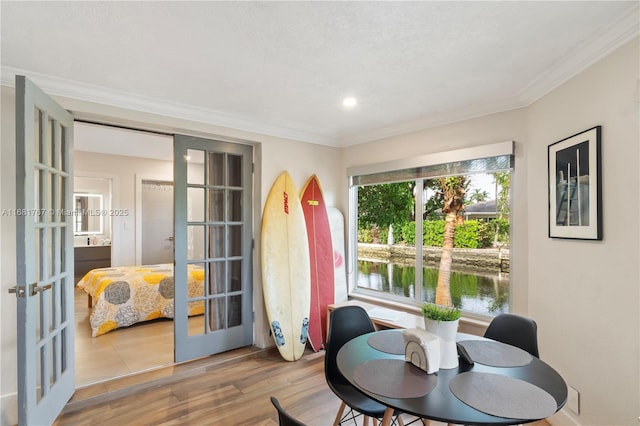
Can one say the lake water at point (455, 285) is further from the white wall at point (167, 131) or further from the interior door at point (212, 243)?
the interior door at point (212, 243)

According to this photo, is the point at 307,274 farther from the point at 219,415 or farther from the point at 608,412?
the point at 608,412

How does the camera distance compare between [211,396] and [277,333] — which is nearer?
[211,396]

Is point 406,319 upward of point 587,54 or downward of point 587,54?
downward

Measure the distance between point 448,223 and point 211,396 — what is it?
8.60ft

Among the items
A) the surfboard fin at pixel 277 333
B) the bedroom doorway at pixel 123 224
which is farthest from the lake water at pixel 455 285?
the bedroom doorway at pixel 123 224

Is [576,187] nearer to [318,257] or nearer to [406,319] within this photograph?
[406,319]

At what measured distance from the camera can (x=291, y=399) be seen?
2.64 m

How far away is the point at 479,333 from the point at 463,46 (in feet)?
7.63

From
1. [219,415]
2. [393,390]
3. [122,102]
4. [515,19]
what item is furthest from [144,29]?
[219,415]

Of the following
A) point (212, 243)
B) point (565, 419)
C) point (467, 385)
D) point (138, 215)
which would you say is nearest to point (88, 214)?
point (138, 215)

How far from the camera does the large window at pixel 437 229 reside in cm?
298

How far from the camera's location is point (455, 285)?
329 cm

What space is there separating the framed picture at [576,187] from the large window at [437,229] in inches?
21.3

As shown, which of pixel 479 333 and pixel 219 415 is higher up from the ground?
pixel 479 333
